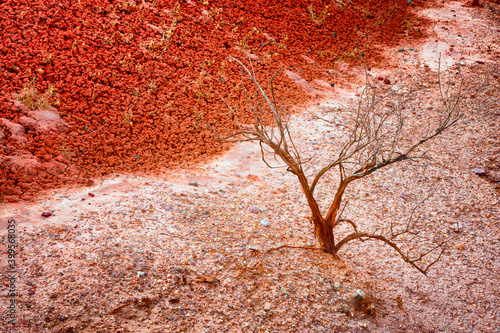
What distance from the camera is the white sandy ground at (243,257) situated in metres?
2.38

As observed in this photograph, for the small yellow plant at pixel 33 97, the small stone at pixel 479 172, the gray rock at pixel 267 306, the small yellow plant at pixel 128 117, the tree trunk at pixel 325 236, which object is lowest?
the gray rock at pixel 267 306

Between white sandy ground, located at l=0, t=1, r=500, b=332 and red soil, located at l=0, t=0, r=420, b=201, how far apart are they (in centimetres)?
42

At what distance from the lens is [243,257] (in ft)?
9.49

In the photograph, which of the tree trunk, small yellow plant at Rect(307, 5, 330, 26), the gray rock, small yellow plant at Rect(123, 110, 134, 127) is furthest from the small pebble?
small yellow plant at Rect(307, 5, 330, 26)

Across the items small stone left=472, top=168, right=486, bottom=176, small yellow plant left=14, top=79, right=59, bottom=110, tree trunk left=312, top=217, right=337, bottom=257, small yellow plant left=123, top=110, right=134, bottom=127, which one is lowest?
tree trunk left=312, top=217, right=337, bottom=257

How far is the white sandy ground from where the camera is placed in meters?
2.38

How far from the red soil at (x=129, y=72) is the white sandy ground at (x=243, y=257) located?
42cm

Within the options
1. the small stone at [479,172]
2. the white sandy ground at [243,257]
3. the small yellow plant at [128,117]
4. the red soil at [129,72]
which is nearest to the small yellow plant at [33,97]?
the red soil at [129,72]

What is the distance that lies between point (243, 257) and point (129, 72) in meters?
3.15

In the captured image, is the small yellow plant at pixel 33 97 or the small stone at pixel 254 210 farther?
the small yellow plant at pixel 33 97

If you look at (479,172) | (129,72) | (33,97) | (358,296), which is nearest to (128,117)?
(129,72)

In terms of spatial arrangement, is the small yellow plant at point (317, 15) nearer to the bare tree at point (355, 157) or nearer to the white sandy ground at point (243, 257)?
the bare tree at point (355, 157)

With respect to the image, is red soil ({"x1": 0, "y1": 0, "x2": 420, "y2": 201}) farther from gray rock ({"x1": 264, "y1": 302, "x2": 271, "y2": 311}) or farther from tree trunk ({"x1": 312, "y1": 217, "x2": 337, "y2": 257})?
gray rock ({"x1": 264, "y1": 302, "x2": 271, "y2": 311})

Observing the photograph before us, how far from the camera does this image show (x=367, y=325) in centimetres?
251
